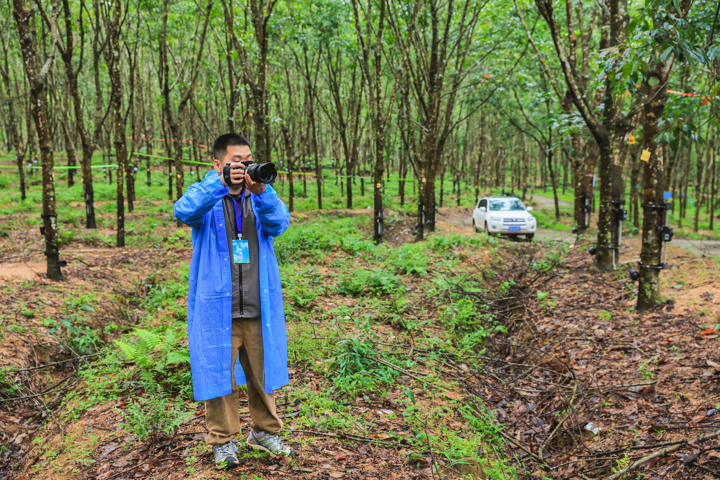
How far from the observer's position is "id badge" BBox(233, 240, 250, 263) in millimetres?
3068

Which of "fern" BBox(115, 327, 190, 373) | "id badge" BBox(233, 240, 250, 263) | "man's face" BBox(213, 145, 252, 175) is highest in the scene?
"man's face" BBox(213, 145, 252, 175)

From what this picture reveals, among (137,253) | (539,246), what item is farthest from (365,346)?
(539,246)

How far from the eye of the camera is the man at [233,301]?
2920 mm

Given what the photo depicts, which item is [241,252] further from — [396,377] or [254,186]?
[396,377]

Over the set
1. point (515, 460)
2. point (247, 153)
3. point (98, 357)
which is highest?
point (247, 153)

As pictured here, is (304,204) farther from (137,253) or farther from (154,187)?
(137,253)

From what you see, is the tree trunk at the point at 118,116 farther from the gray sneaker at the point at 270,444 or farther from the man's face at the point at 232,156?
the gray sneaker at the point at 270,444

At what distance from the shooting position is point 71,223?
44.7 ft

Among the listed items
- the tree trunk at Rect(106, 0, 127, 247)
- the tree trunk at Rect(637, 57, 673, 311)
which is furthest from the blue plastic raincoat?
the tree trunk at Rect(106, 0, 127, 247)

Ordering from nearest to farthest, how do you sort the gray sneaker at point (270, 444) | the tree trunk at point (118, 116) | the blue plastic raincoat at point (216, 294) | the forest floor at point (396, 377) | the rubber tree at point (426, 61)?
the blue plastic raincoat at point (216, 294) < the gray sneaker at point (270, 444) < the forest floor at point (396, 377) < the tree trunk at point (118, 116) < the rubber tree at point (426, 61)

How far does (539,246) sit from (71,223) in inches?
559

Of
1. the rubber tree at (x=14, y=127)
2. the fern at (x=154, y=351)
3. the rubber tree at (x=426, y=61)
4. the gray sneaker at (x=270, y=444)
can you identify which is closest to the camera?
the gray sneaker at (x=270, y=444)

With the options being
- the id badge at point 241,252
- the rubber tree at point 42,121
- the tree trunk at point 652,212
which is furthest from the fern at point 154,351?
the tree trunk at point 652,212

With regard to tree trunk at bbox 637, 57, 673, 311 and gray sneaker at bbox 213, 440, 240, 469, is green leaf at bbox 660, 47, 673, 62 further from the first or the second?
gray sneaker at bbox 213, 440, 240, 469
